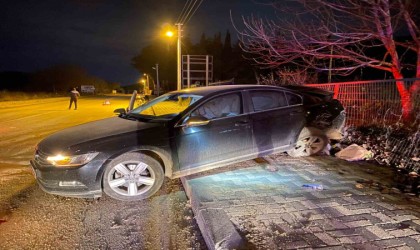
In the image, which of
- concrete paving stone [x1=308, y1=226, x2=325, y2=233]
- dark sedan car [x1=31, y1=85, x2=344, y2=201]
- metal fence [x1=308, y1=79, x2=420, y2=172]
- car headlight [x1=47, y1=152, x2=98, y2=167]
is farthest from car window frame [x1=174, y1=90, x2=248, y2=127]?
metal fence [x1=308, y1=79, x2=420, y2=172]

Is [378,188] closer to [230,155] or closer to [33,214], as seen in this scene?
[230,155]

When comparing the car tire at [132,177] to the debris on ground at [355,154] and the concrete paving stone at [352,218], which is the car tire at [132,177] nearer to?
the concrete paving stone at [352,218]

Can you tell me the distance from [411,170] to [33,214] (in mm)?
5707

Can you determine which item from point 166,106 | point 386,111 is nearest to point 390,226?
point 166,106

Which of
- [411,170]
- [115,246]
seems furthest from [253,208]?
[411,170]

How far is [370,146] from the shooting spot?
6363 millimetres

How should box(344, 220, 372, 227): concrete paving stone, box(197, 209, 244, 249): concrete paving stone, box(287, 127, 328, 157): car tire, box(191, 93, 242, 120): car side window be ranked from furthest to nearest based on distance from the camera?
box(287, 127, 328, 157): car tire
box(191, 93, 242, 120): car side window
box(344, 220, 372, 227): concrete paving stone
box(197, 209, 244, 249): concrete paving stone

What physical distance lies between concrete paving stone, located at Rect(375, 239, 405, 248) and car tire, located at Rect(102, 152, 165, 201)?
2674 mm

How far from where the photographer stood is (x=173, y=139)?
14.4ft

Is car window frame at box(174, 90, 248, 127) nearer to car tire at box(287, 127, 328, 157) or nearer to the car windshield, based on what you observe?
the car windshield

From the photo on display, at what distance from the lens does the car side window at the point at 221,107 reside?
4.81 m

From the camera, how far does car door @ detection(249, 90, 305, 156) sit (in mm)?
5102

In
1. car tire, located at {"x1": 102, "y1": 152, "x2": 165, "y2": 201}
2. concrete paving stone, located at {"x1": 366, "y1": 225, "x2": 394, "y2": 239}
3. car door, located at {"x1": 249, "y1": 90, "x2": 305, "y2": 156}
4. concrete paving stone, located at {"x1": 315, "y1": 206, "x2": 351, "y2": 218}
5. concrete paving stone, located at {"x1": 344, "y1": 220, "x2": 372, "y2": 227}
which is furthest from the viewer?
car door, located at {"x1": 249, "y1": 90, "x2": 305, "y2": 156}

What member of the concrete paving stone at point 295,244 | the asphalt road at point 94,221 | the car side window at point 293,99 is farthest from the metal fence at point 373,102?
the asphalt road at point 94,221
